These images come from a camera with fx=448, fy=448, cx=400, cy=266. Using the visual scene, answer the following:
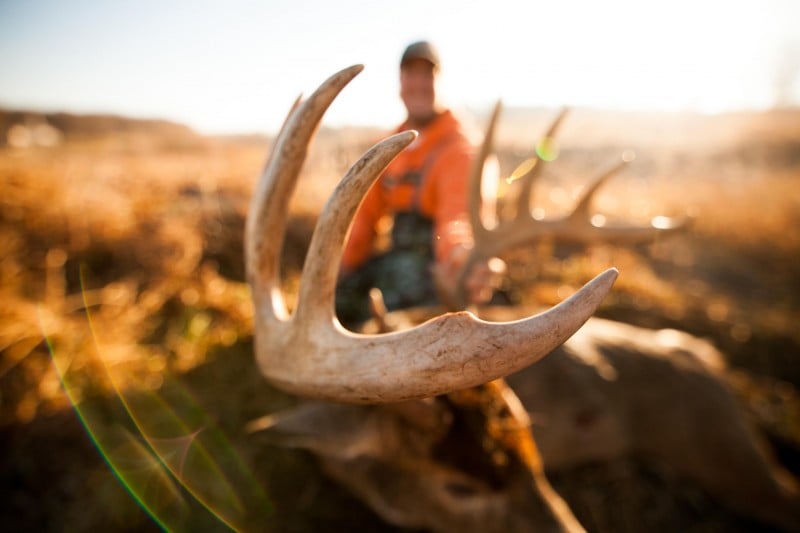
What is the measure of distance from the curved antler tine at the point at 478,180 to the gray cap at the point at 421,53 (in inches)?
39.3

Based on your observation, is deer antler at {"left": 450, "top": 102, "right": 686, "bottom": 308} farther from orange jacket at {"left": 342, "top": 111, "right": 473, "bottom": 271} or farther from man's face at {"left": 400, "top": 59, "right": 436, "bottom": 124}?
man's face at {"left": 400, "top": 59, "right": 436, "bottom": 124}

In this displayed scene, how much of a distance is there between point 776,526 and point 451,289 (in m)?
2.65

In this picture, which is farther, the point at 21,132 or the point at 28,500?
the point at 21,132

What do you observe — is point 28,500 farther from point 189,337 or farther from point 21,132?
point 21,132

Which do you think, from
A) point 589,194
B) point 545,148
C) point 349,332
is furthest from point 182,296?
point 589,194

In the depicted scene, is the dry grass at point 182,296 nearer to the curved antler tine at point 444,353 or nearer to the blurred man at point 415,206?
the blurred man at point 415,206

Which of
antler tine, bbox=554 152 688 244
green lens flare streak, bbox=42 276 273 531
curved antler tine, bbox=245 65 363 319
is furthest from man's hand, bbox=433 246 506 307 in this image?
green lens flare streak, bbox=42 276 273 531

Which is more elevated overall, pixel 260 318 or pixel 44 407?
pixel 260 318

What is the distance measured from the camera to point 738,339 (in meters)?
4.29

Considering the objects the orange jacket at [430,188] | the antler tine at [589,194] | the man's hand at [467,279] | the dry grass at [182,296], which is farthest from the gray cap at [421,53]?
the dry grass at [182,296]

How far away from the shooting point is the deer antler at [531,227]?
222 centimetres

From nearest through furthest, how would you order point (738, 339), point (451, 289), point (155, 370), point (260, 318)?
point (260, 318)
point (451, 289)
point (155, 370)
point (738, 339)

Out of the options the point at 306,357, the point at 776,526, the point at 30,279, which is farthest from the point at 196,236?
the point at 776,526

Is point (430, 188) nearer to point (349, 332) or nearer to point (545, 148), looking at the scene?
point (545, 148)
